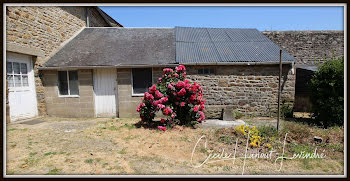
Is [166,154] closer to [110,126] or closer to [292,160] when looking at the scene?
[292,160]

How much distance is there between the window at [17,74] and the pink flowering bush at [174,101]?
5409mm

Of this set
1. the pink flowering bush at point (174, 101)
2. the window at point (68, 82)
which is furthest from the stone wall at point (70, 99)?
the pink flowering bush at point (174, 101)

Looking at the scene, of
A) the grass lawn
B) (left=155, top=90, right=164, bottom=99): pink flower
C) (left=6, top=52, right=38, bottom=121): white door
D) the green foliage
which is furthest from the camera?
the green foliage

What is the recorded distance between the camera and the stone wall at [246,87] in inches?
313

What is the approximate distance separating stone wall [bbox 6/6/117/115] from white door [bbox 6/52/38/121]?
0.24 m

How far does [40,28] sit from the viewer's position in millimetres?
7879

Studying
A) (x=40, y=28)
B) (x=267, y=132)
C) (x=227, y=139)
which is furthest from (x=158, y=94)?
(x=40, y=28)

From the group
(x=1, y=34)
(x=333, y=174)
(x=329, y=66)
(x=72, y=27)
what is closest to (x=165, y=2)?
(x=1, y=34)

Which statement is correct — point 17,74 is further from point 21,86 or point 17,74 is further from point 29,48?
point 29,48

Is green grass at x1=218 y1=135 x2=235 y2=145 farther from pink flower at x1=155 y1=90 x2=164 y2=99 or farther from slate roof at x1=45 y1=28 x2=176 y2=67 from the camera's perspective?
slate roof at x1=45 y1=28 x2=176 y2=67

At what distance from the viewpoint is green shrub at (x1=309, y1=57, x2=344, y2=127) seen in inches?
251

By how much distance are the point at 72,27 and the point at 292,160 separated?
11969mm

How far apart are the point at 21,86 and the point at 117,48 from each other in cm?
449

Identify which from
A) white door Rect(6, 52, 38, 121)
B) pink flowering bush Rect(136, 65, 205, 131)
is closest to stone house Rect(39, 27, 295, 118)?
white door Rect(6, 52, 38, 121)
